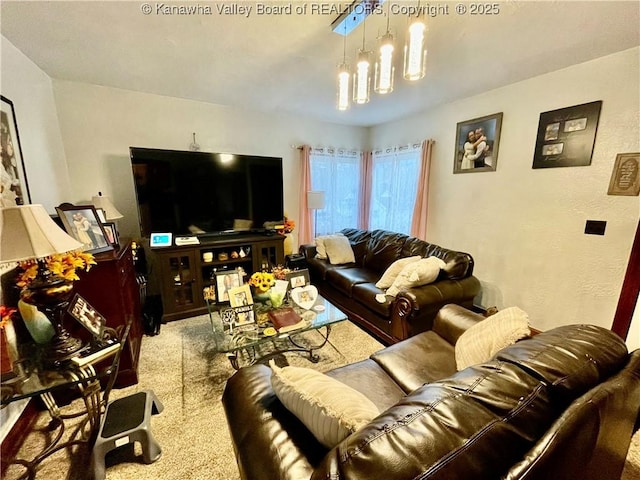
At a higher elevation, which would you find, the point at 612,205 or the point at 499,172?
the point at 499,172

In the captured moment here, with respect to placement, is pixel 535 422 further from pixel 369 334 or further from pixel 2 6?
pixel 2 6

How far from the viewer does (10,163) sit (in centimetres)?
175

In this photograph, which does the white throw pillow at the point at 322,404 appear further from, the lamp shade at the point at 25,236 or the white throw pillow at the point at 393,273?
the white throw pillow at the point at 393,273

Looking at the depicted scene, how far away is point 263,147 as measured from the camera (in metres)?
3.66

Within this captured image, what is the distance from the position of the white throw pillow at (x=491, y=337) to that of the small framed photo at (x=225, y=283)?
163cm

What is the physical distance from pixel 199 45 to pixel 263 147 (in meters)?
1.73

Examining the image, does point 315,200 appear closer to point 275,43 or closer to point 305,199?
point 305,199

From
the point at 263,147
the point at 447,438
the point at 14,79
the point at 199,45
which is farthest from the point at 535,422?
the point at 263,147

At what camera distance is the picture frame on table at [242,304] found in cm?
189

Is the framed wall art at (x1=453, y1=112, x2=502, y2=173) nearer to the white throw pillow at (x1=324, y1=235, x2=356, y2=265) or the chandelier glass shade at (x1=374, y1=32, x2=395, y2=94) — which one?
the white throw pillow at (x1=324, y1=235, x2=356, y2=265)

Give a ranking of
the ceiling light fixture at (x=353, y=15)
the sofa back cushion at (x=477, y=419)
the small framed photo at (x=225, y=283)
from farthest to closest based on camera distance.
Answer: the small framed photo at (x=225, y=283), the ceiling light fixture at (x=353, y=15), the sofa back cushion at (x=477, y=419)

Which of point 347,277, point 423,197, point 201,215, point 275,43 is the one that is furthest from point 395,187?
point 201,215

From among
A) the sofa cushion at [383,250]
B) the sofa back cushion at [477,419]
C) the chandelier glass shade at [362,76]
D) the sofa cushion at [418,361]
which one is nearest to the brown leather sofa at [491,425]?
the sofa back cushion at [477,419]

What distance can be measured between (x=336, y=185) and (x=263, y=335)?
296 centimetres
